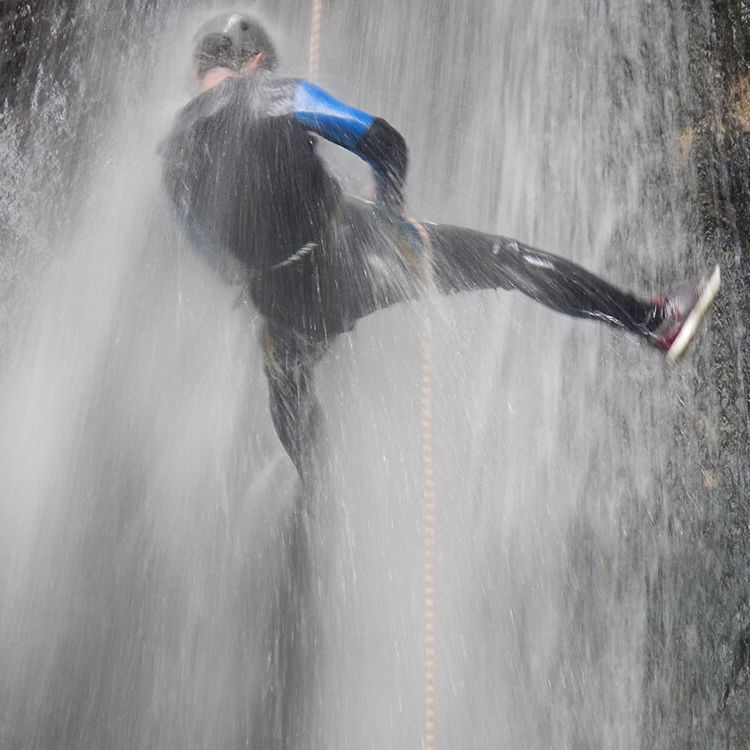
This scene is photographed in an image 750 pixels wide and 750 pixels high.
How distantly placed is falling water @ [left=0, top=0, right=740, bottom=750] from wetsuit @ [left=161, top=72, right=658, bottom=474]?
0.30 m

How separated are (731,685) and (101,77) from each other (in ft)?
13.1

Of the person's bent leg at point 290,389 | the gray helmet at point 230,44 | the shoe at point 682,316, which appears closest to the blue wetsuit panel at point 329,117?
the gray helmet at point 230,44

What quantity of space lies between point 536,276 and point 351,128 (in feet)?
2.31

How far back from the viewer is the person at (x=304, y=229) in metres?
2.33

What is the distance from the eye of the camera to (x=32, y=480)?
348 centimetres

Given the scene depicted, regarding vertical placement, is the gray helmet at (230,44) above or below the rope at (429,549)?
above

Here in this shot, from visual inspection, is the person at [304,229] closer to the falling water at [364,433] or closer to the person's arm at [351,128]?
the person's arm at [351,128]

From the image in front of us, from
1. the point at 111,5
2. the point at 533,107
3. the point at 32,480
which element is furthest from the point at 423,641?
the point at 111,5

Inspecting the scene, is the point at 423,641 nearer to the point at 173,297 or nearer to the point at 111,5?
the point at 173,297

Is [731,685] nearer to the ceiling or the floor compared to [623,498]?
nearer to the floor

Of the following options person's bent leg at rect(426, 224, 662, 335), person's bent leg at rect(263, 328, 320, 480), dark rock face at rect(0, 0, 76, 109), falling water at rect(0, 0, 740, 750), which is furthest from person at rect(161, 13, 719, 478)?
dark rock face at rect(0, 0, 76, 109)

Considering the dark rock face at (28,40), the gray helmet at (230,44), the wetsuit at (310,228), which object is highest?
the dark rock face at (28,40)

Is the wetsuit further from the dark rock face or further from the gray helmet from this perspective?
the dark rock face

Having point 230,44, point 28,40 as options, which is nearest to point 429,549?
point 230,44
